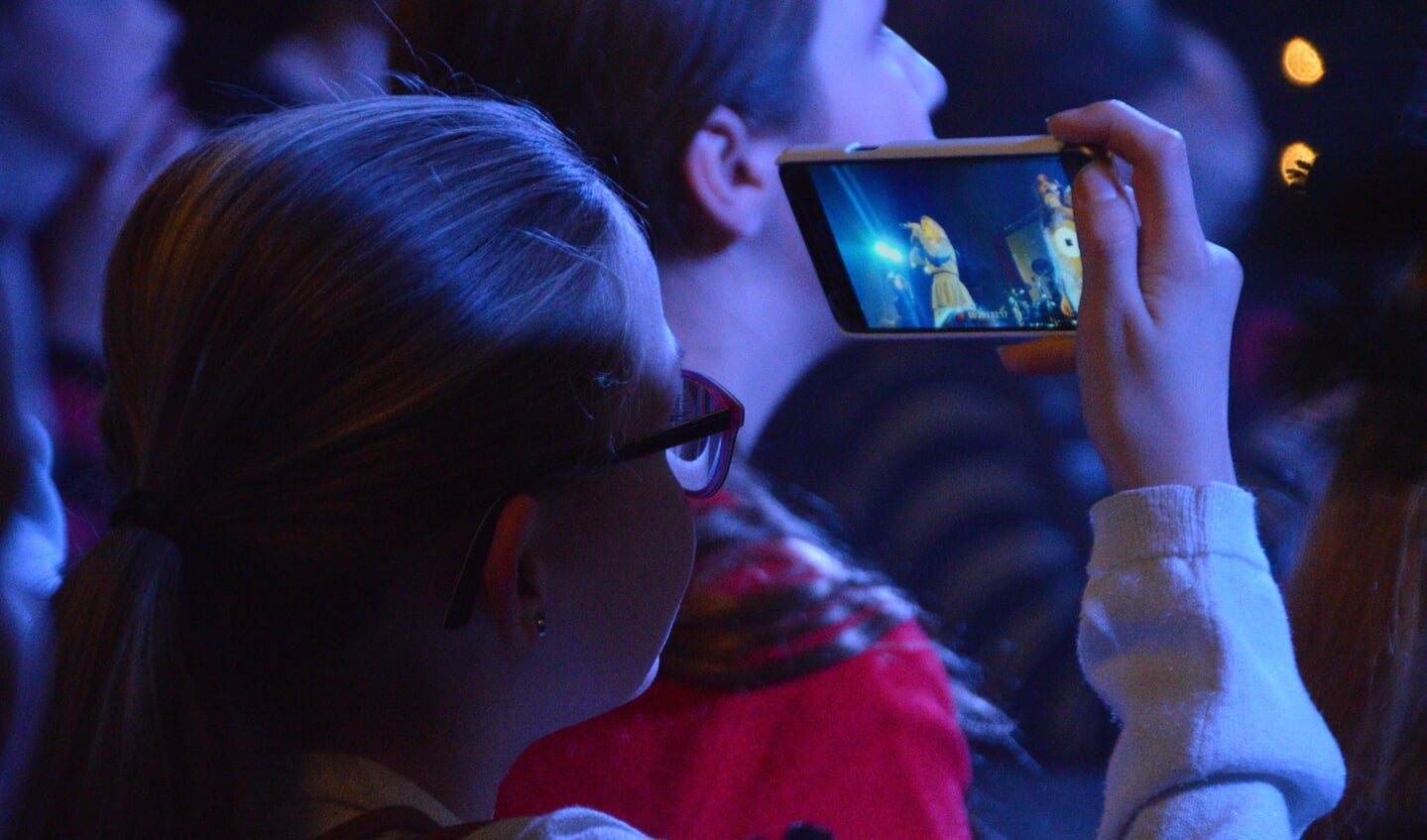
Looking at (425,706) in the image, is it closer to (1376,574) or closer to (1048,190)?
(1048,190)

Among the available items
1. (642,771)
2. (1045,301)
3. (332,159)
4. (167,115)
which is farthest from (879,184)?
(167,115)

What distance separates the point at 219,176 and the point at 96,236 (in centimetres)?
52

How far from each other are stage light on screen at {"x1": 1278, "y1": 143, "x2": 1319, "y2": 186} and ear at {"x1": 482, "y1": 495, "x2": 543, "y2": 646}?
487mm

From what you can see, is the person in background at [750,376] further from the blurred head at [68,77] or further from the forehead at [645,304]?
the blurred head at [68,77]

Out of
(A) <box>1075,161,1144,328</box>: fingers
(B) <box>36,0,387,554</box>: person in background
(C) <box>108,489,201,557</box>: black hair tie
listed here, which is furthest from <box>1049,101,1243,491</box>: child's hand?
(B) <box>36,0,387,554</box>: person in background

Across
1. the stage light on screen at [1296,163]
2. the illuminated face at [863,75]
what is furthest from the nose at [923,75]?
the stage light on screen at [1296,163]

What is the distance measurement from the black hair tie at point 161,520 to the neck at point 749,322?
0.41 m

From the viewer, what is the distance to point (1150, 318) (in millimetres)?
619

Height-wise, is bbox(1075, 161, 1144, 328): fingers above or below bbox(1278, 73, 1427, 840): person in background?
above

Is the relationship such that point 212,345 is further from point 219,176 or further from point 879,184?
point 879,184

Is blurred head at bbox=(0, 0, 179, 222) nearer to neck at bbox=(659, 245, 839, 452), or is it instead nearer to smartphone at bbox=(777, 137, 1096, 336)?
neck at bbox=(659, 245, 839, 452)

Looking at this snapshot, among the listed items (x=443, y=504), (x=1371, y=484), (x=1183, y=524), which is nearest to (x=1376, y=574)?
(x=1371, y=484)

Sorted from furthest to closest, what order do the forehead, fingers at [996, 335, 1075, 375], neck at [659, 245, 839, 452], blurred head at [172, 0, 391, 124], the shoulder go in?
blurred head at [172, 0, 391, 124] < neck at [659, 245, 839, 452] < fingers at [996, 335, 1075, 375] < the forehead < the shoulder

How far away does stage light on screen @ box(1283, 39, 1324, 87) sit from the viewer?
0.71 metres
